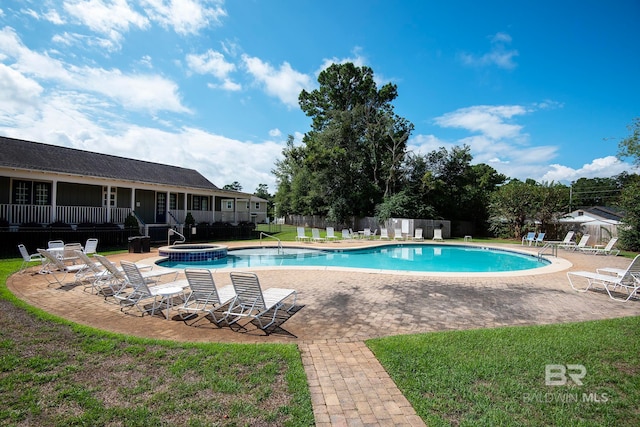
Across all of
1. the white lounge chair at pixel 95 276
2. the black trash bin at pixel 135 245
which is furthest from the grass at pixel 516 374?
the black trash bin at pixel 135 245

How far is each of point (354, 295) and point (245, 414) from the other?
4.36 m

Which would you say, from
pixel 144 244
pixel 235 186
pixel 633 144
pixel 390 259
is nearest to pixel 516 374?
pixel 390 259

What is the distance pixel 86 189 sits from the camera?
17703 mm

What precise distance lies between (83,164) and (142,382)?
20346 mm

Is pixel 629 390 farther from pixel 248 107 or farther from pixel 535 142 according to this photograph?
pixel 535 142

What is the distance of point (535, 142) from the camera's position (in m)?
24.2

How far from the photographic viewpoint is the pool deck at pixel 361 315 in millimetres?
2963

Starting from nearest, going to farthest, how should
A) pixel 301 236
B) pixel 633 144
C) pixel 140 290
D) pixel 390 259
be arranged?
pixel 140 290 < pixel 390 259 < pixel 633 144 < pixel 301 236

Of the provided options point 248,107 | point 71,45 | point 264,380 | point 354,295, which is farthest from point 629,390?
point 248,107

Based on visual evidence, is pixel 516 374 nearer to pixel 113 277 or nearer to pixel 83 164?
pixel 113 277

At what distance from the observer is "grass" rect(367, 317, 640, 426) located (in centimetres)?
261

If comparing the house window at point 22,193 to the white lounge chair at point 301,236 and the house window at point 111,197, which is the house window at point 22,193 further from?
the white lounge chair at point 301,236

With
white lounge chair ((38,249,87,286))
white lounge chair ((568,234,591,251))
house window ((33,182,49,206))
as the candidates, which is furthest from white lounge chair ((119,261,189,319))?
white lounge chair ((568,234,591,251))

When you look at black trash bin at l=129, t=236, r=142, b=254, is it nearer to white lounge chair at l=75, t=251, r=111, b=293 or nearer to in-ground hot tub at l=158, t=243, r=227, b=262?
in-ground hot tub at l=158, t=243, r=227, b=262
